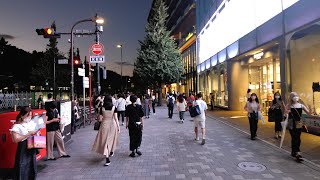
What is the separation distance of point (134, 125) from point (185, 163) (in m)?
1.92

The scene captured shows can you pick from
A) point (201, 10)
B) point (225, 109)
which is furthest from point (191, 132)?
point (201, 10)

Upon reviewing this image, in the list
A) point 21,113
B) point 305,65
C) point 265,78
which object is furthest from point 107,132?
point 265,78

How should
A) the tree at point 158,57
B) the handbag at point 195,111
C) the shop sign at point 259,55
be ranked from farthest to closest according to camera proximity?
1. the tree at point 158,57
2. the shop sign at point 259,55
3. the handbag at point 195,111

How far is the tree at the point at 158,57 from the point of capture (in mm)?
31109

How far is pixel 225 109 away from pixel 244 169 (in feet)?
56.9

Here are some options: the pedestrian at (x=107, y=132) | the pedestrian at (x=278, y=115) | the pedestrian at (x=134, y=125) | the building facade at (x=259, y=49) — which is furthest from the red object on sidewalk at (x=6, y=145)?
the building facade at (x=259, y=49)

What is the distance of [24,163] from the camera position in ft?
16.6

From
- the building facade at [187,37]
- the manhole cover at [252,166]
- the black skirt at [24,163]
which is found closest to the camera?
the black skirt at [24,163]

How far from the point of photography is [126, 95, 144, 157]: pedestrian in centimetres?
802

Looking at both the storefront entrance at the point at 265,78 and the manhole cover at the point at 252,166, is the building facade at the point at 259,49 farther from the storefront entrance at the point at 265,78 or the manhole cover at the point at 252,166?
the manhole cover at the point at 252,166

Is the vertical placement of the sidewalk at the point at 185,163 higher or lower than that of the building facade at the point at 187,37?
lower

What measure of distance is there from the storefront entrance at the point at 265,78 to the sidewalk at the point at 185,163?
795cm

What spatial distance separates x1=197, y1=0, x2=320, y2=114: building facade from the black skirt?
376 inches

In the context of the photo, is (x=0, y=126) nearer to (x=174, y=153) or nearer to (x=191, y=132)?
(x=174, y=153)
